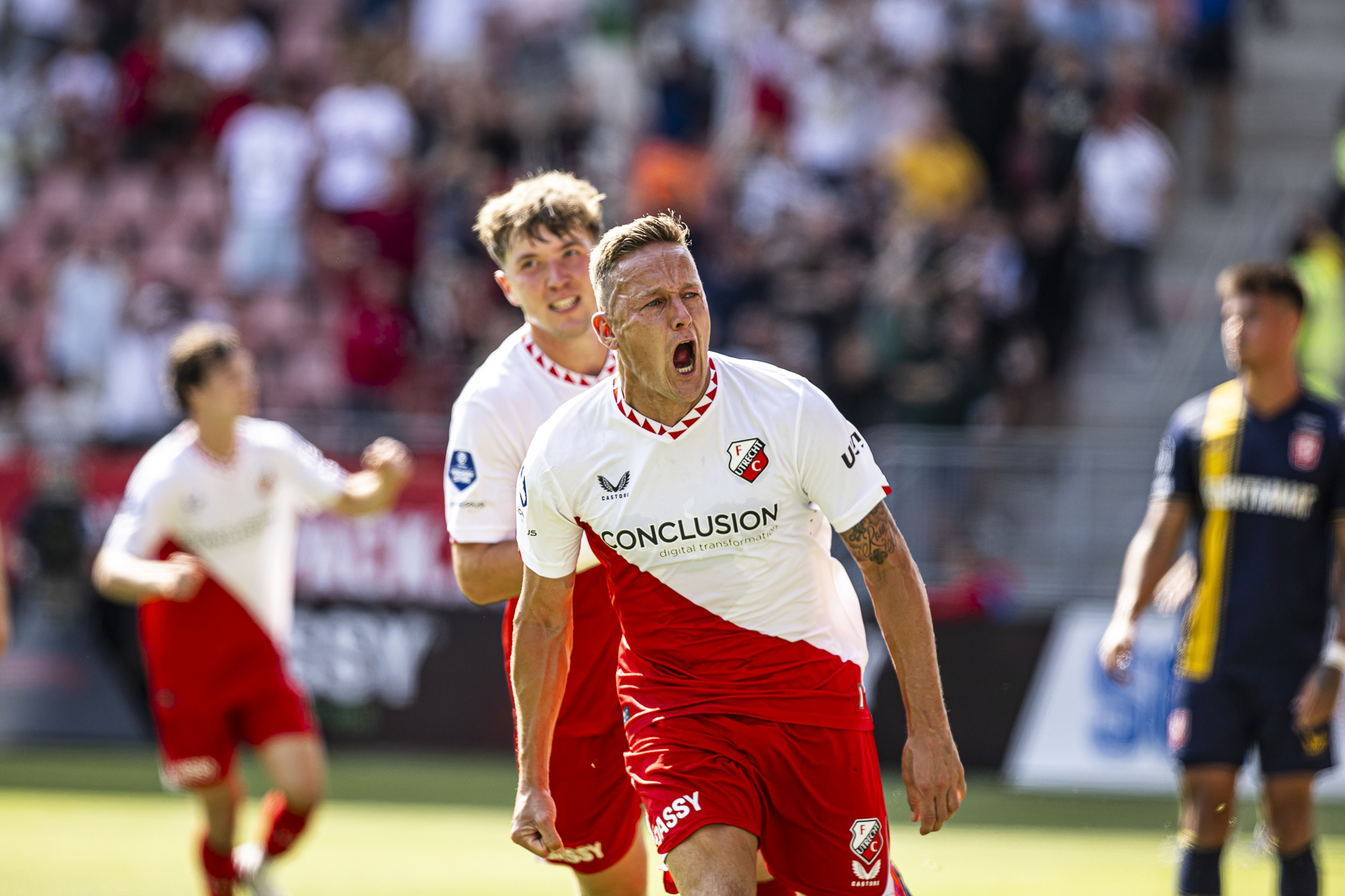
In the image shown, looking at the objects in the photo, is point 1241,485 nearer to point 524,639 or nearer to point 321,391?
point 524,639

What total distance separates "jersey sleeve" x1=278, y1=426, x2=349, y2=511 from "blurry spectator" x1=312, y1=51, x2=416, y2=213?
28.2ft

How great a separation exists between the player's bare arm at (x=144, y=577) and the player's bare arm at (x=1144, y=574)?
414cm

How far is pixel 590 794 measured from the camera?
5566 millimetres

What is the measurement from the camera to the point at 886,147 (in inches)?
621

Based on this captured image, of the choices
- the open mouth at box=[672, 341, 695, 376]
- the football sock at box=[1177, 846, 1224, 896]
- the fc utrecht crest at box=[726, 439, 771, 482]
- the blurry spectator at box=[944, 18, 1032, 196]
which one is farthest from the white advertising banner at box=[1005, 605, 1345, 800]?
the open mouth at box=[672, 341, 695, 376]

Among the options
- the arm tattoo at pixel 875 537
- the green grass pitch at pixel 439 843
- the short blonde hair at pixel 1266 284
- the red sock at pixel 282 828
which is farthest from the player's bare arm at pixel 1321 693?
the red sock at pixel 282 828

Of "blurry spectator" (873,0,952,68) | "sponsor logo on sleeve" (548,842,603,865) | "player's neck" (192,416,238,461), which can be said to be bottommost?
"sponsor logo on sleeve" (548,842,603,865)

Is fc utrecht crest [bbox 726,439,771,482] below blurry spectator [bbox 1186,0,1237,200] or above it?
below

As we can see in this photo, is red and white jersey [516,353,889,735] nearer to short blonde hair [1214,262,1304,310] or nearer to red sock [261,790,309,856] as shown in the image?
short blonde hair [1214,262,1304,310]

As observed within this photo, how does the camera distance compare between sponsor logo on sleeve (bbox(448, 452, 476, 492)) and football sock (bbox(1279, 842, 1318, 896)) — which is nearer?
sponsor logo on sleeve (bbox(448, 452, 476, 492))

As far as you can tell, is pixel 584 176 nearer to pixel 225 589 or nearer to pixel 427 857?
pixel 427 857

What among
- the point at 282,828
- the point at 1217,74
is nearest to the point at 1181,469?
the point at 282,828

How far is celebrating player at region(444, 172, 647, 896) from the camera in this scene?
5.41 m

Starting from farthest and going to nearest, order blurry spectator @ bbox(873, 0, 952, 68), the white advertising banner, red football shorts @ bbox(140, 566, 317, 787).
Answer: blurry spectator @ bbox(873, 0, 952, 68) < the white advertising banner < red football shorts @ bbox(140, 566, 317, 787)
